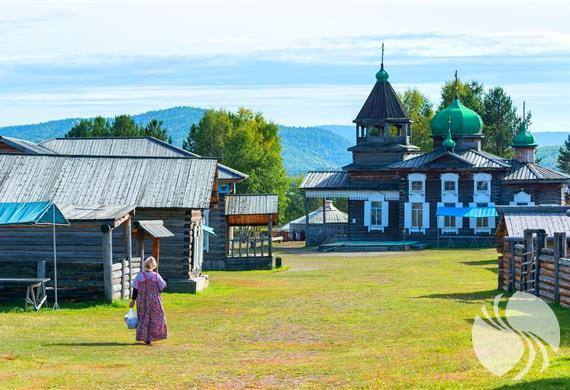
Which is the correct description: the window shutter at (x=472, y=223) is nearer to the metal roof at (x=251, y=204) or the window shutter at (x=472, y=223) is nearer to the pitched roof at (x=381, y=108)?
the pitched roof at (x=381, y=108)

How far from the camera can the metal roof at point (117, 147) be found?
57.8 meters

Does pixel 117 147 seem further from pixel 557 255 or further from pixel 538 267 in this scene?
pixel 557 255

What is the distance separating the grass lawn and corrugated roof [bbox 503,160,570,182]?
116 ft

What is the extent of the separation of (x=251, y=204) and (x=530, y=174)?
28.0 m

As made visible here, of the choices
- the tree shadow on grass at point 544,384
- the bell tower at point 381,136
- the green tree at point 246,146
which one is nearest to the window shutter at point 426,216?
the bell tower at point 381,136

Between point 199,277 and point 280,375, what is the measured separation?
76.0 feet

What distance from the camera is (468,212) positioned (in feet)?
251

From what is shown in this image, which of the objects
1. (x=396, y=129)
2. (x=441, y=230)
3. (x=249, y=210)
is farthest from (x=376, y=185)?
(x=249, y=210)

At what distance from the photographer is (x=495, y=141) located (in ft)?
398

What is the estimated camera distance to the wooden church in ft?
253

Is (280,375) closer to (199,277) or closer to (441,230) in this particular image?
(199,277)

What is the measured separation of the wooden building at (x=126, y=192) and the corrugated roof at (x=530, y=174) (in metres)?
38.9

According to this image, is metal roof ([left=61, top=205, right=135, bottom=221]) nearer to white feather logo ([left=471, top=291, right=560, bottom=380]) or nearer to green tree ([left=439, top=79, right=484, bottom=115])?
white feather logo ([left=471, top=291, right=560, bottom=380])

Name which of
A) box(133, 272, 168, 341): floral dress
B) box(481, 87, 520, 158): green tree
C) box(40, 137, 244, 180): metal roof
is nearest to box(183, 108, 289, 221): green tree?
box(481, 87, 520, 158): green tree
